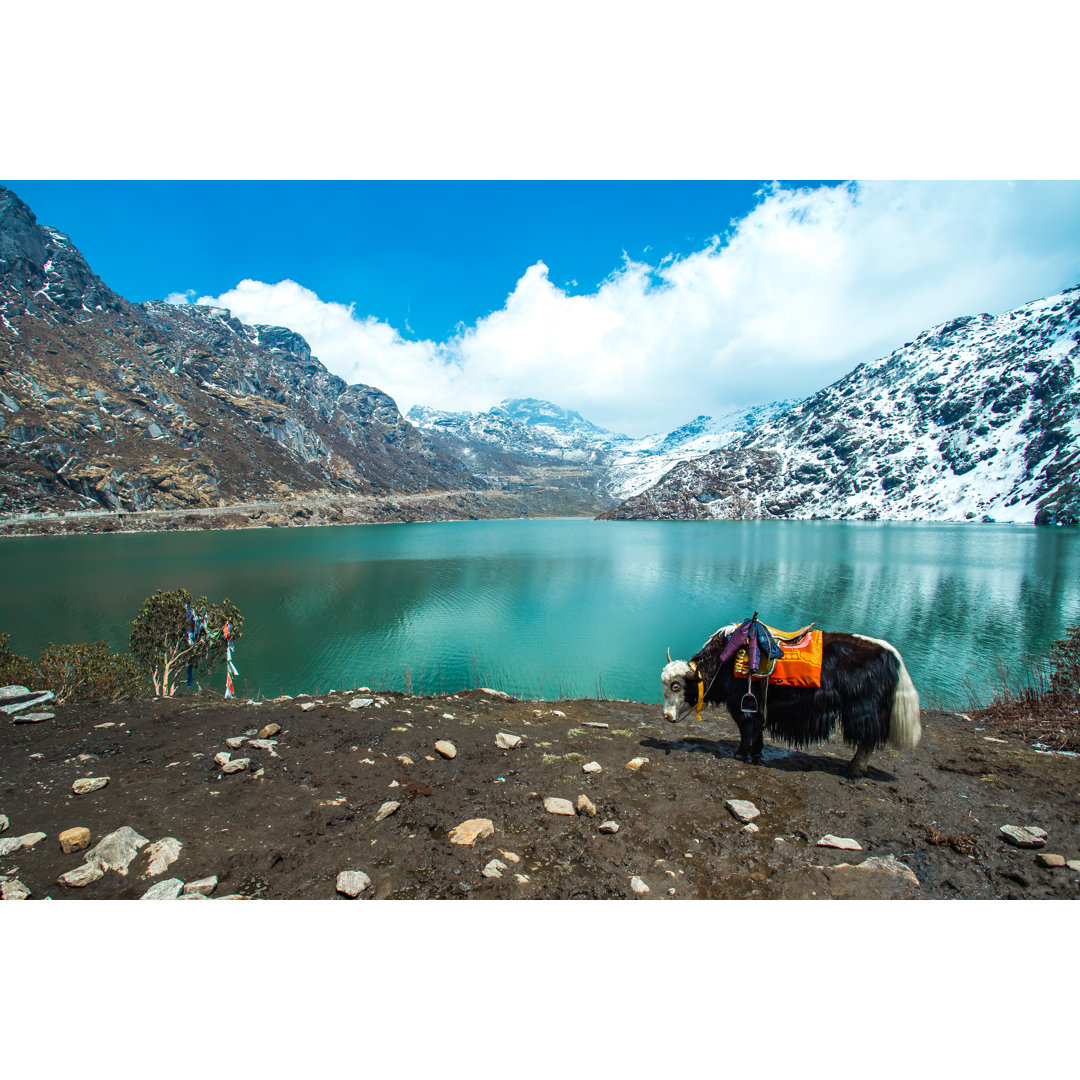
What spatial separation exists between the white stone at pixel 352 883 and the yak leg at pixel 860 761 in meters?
5.79

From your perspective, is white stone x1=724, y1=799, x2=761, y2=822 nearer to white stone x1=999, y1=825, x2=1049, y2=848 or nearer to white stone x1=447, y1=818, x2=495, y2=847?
white stone x1=999, y1=825, x2=1049, y2=848

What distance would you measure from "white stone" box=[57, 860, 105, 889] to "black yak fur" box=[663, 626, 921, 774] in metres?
6.30

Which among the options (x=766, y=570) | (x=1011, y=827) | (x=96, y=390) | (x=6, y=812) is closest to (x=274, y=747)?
(x=6, y=812)

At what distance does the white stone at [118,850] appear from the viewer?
3764 millimetres

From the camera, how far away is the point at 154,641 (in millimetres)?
13539

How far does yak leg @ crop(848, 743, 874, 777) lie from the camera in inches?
237

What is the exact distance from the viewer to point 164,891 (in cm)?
354

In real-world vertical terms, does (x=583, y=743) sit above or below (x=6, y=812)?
below

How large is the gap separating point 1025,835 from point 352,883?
5.91 meters

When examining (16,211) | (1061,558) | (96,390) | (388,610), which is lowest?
(388,610)

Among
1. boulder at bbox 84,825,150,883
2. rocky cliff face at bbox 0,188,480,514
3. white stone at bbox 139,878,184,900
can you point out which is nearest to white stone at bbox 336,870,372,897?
white stone at bbox 139,878,184,900

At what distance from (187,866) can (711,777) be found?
5341 millimetres

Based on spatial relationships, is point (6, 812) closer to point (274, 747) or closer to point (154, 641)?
point (274, 747)

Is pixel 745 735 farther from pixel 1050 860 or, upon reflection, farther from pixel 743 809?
pixel 1050 860
